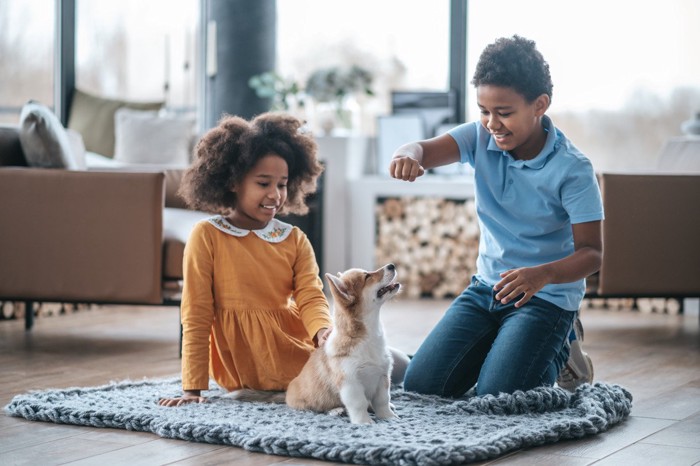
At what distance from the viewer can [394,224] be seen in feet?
16.5

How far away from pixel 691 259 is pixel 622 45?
1.70 m

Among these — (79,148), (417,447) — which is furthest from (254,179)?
(79,148)

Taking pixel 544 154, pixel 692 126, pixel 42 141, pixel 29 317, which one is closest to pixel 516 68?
pixel 544 154

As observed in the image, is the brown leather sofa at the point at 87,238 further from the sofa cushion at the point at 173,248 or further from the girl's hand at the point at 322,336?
the girl's hand at the point at 322,336

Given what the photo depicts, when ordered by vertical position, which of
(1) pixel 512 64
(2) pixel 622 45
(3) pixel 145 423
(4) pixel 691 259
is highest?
(2) pixel 622 45

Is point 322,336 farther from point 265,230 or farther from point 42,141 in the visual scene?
point 42,141

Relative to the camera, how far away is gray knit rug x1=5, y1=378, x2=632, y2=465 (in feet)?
5.96

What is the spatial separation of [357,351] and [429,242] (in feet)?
9.87

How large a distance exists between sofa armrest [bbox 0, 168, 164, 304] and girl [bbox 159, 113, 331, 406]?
2.67ft

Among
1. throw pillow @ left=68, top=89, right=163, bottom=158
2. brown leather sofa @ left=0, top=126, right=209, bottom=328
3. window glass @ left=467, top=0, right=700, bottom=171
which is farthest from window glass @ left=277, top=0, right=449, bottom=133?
brown leather sofa @ left=0, top=126, right=209, bottom=328

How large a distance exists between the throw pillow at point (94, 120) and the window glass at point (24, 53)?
0.16 metres

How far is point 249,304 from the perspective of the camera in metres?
2.35

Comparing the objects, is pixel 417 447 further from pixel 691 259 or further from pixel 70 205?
pixel 691 259

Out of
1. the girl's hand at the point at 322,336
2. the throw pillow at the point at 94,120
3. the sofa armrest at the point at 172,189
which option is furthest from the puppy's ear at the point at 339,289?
the throw pillow at the point at 94,120
